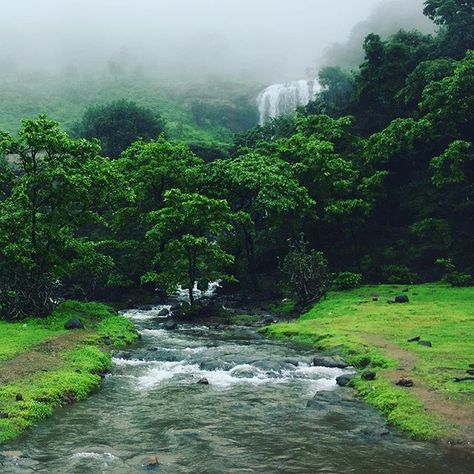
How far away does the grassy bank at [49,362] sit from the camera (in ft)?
60.0

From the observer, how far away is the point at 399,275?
50.3 meters

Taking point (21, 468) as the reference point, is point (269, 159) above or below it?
above

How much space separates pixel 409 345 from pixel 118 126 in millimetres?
70747

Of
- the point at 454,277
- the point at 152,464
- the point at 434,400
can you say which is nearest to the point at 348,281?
the point at 454,277

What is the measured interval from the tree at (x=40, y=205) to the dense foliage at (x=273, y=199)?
3.9 inches

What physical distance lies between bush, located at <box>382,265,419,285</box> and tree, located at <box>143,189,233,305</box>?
16.6 metres

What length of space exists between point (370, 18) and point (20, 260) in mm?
178615

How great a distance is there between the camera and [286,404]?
19.8 metres

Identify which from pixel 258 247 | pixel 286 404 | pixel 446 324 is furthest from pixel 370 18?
pixel 286 404

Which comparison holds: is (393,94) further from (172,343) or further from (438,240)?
(172,343)

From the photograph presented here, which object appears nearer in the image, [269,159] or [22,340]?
[22,340]

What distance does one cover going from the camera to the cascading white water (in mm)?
127625

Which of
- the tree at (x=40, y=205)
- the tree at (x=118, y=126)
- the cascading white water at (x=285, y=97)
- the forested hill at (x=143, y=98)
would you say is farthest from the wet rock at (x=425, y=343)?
the cascading white water at (x=285, y=97)

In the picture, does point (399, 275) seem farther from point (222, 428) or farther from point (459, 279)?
point (222, 428)
